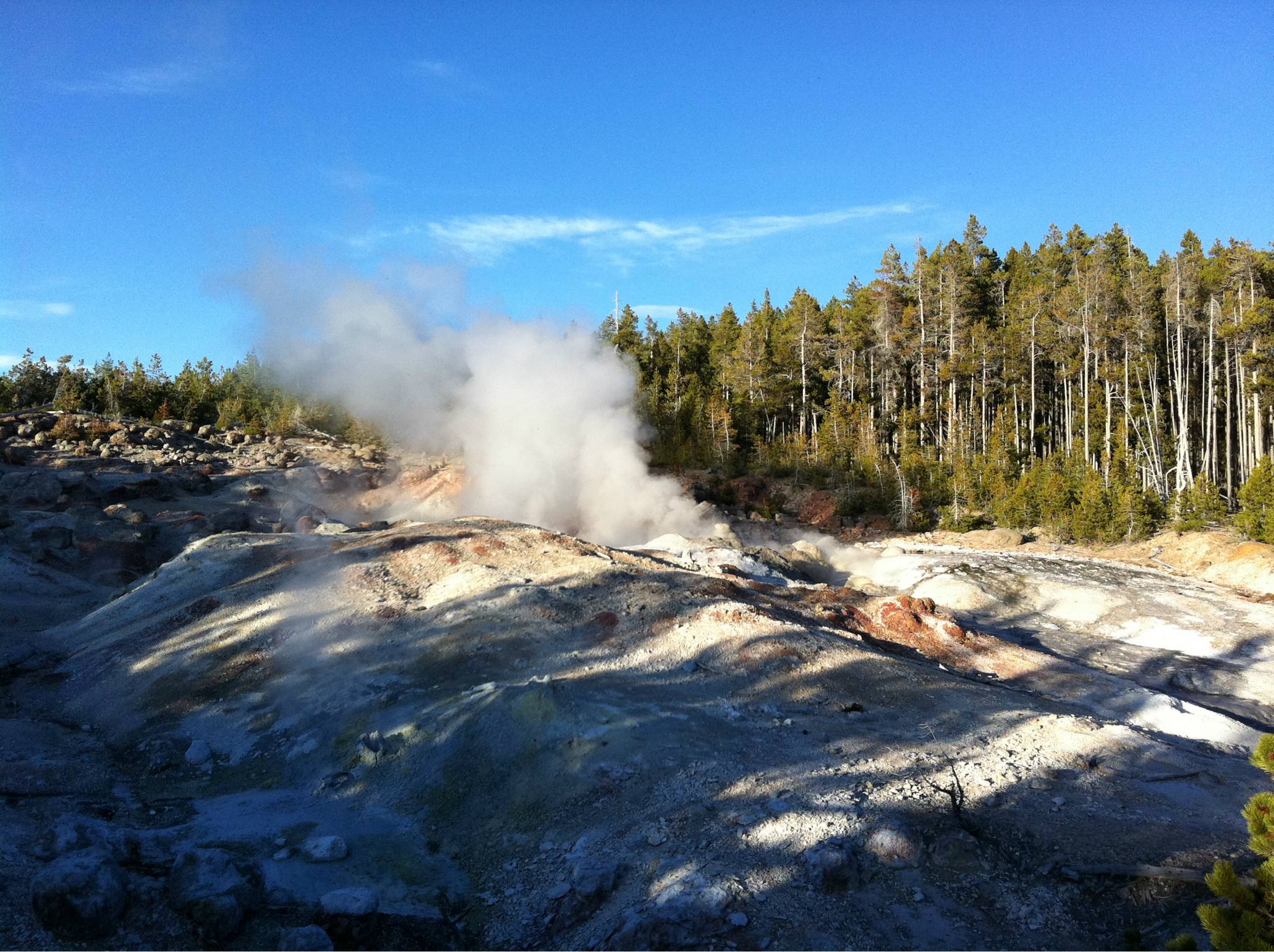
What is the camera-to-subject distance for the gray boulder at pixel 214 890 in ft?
28.0

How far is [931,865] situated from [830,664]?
6944 mm

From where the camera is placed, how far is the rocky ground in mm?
8852

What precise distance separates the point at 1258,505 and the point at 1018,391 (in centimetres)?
2686

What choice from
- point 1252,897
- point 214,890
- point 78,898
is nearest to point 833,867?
point 1252,897

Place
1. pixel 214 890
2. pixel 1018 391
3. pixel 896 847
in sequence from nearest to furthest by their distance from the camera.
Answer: pixel 214 890, pixel 896 847, pixel 1018 391

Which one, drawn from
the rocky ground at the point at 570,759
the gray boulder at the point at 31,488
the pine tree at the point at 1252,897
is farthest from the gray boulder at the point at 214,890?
the gray boulder at the point at 31,488

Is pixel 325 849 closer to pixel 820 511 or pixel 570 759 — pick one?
pixel 570 759

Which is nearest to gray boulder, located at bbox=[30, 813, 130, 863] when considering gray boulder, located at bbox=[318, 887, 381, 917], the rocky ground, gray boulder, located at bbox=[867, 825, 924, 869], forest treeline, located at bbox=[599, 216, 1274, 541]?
the rocky ground

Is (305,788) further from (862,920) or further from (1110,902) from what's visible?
(1110,902)

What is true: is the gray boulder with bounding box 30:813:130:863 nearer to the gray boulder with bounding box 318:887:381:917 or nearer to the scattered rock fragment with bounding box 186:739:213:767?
the gray boulder with bounding box 318:887:381:917

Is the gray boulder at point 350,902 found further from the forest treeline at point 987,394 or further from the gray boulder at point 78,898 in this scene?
the forest treeline at point 987,394

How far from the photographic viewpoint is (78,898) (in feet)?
26.7

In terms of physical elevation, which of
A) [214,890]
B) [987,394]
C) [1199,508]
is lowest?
[214,890]

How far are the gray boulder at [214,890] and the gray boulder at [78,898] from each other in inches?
22.7
